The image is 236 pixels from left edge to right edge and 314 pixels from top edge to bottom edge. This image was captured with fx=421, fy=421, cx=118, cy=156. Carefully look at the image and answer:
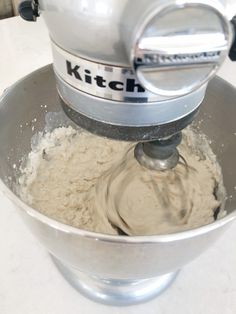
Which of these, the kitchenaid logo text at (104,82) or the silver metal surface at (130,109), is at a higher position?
the kitchenaid logo text at (104,82)

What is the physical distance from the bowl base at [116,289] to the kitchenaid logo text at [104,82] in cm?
31

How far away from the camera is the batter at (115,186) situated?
62 cm

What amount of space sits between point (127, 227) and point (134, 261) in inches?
7.8

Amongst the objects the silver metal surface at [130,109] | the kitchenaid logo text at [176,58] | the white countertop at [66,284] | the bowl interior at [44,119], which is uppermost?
the kitchenaid logo text at [176,58]

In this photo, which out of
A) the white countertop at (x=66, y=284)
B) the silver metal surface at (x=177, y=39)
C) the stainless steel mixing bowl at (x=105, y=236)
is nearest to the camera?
the silver metal surface at (x=177, y=39)

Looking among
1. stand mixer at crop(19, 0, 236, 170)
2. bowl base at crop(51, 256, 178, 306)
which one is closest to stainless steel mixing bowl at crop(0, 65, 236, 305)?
bowl base at crop(51, 256, 178, 306)

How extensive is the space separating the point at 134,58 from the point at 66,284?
389 millimetres

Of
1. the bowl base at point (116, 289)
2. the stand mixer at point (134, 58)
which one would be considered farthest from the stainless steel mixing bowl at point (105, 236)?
the stand mixer at point (134, 58)

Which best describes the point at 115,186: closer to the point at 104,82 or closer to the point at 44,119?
the point at 44,119

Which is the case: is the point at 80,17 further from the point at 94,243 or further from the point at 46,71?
the point at 46,71

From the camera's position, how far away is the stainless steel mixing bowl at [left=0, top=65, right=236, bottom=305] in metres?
0.40

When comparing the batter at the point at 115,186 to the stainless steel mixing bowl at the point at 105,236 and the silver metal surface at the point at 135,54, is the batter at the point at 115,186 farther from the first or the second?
the silver metal surface at the point at 135,54

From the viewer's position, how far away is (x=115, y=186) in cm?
65

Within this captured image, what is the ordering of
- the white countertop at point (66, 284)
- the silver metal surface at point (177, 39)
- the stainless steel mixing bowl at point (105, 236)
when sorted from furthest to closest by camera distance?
the white countertop at point (66, 284) → the stainless steel mixing bowl at point (105, 236) → the silver metal surface at point (177, 39)
